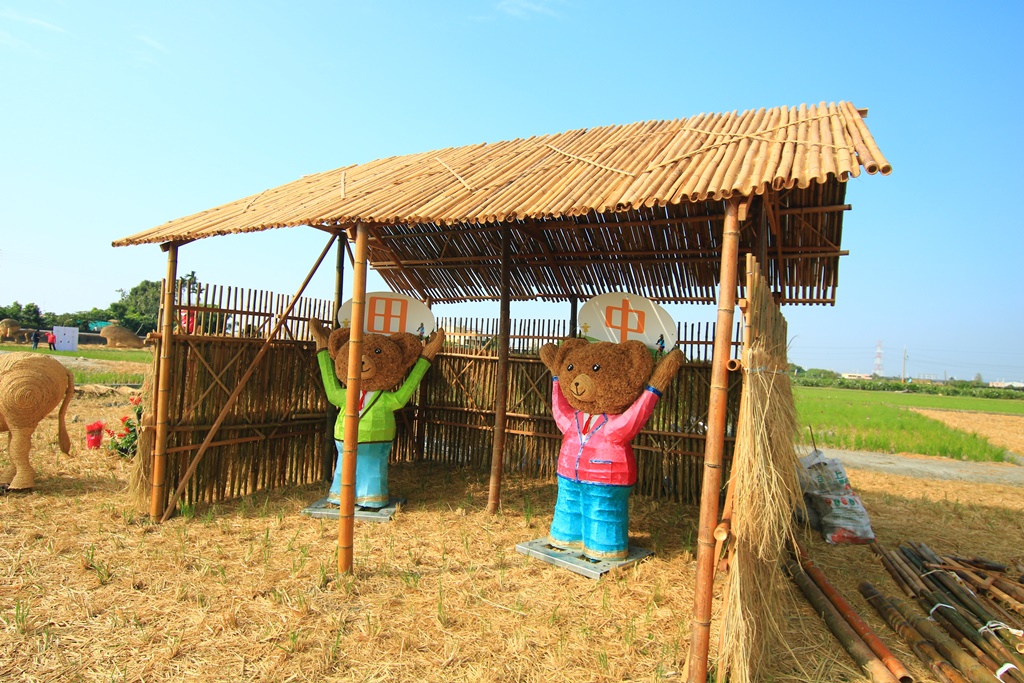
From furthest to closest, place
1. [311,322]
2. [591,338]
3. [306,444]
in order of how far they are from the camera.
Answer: [306,444] < [311,322] < [591,338]

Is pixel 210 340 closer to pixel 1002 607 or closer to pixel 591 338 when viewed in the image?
pixel 591 338

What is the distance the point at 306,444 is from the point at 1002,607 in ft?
22.1

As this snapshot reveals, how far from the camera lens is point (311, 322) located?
664 cm

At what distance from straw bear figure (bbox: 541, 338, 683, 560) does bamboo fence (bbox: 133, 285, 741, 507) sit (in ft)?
5.72

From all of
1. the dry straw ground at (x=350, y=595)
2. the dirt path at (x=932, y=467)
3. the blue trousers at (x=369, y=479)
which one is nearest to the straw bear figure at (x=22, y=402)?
the dry straw ground at (x=350, y=595)

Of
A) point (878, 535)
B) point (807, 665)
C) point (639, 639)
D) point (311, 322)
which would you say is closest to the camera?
point (807, 665)

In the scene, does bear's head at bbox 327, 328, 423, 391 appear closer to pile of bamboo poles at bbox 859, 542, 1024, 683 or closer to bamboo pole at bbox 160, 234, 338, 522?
bamboo pole at bbox 160, 234, 338, 522

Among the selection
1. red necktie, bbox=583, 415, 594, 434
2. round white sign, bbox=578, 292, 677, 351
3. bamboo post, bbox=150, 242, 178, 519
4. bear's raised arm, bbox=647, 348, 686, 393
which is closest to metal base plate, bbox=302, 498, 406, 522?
bamboo post, bbox=150, 242, 178, 519

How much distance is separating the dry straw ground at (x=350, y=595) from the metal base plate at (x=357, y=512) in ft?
0.48

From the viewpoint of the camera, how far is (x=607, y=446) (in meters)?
4.96

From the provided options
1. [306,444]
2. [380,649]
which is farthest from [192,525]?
[380,649]

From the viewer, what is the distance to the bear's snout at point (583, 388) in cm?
508

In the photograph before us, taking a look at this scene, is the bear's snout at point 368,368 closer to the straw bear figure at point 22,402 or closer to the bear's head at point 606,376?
the bear's head at point 606,376

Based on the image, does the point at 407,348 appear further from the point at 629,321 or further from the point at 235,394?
the point at 629,321
